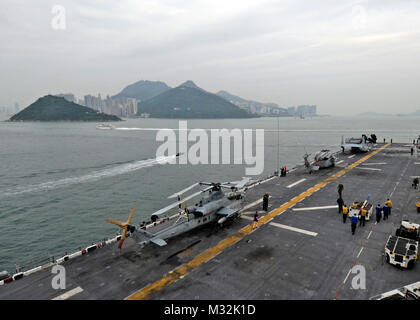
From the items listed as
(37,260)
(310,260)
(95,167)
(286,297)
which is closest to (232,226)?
(310,260)

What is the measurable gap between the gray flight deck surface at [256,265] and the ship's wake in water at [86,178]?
3511cm

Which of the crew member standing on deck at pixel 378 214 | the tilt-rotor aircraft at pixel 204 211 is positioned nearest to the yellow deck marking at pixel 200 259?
the tilt-rotor aircraft at pixel 204 211

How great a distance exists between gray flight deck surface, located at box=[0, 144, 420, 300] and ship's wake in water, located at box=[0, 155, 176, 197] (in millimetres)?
35111

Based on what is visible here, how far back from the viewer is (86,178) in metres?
51.8

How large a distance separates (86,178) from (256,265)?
46.3m

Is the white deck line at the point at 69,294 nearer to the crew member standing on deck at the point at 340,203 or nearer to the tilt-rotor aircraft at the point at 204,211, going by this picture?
the tilt-rotor aircraft at the point at 204,211

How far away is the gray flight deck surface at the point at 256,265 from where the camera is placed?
13.9 meters

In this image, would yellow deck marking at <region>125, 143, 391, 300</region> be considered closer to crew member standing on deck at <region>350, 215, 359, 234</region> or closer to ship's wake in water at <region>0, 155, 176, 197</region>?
crew member standing on deck at <region>350, 215, 359, 234</region>

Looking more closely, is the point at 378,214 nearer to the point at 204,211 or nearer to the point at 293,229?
the point at 293,229

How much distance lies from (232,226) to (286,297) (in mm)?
9341

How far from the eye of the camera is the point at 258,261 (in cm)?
1677

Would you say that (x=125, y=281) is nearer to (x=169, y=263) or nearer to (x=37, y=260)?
(x=169, y=263)

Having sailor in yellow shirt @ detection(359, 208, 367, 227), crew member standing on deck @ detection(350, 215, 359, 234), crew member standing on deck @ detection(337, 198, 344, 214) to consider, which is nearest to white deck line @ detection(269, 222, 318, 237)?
crew member standing on deck @ detection(350, 215, 359, 234)

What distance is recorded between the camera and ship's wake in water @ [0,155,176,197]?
4432cm
